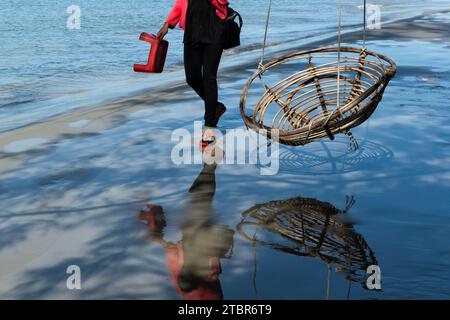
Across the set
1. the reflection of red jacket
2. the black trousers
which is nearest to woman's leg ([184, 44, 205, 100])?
the black trousers

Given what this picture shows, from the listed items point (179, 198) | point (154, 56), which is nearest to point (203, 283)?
point (179, 198)

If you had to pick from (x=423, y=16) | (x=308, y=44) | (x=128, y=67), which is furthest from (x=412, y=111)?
(x=423, y=16)

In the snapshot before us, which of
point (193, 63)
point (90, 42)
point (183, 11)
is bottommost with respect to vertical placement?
point (90, 42)

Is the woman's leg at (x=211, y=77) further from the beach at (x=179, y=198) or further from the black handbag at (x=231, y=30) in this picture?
the beach at (x=179, y=198)

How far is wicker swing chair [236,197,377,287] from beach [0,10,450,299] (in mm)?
71

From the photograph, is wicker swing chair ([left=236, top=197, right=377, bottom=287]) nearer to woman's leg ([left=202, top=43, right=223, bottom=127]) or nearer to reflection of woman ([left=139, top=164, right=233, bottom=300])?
reflection of woman ([left=139, top=164, right=233, bottom=300])

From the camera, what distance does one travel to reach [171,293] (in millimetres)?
3918

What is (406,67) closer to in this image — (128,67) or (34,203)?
(128,67)

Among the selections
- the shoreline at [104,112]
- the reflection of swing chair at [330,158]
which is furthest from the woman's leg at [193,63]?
the shoreline at [104,112]

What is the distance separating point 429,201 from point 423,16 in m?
20.2

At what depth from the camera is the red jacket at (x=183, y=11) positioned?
684 cm

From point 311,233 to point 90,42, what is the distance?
14942 millimetres

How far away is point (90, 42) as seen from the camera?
18.8 meters

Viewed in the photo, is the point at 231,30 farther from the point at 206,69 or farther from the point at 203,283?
the point at 203,283
